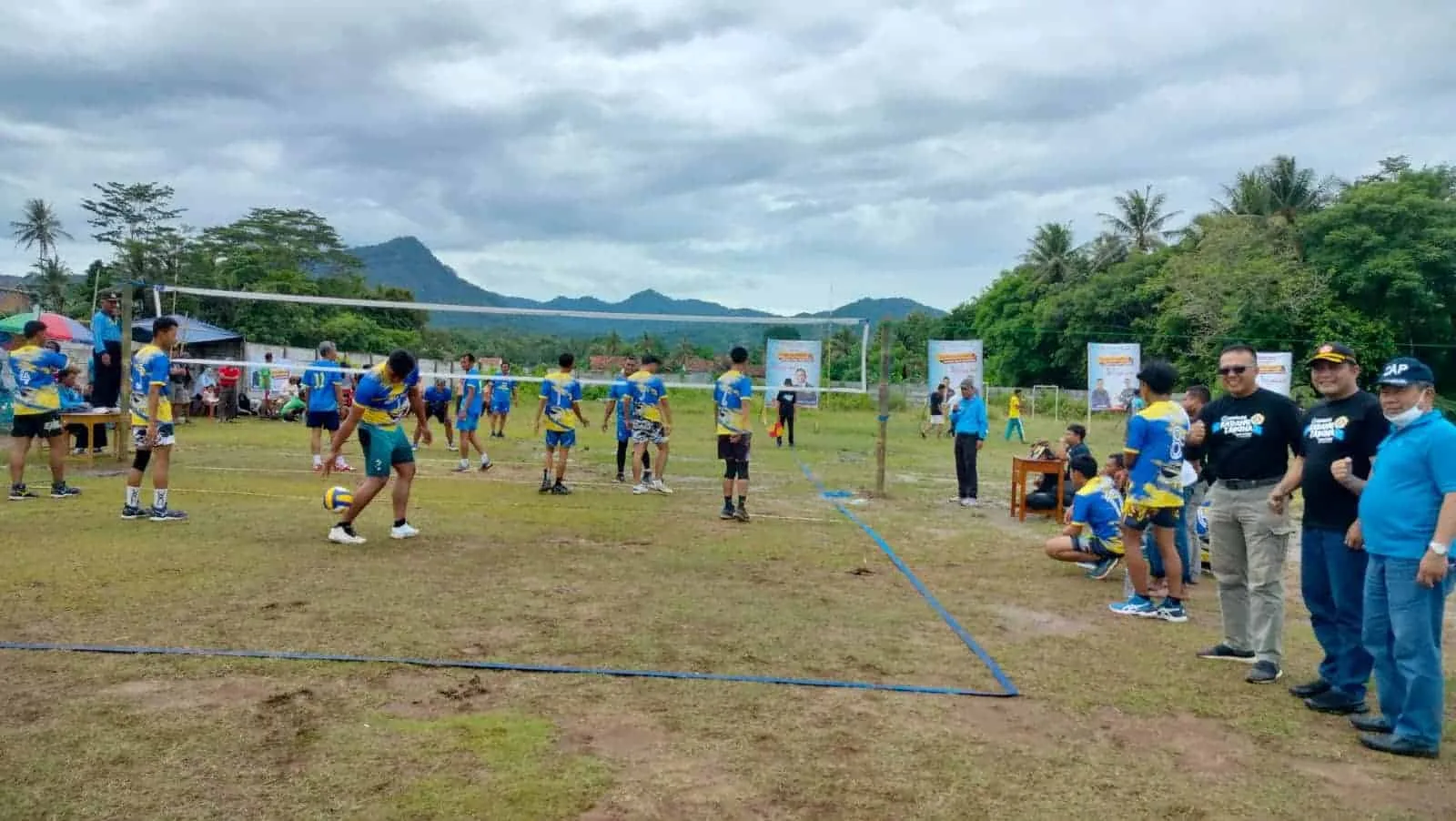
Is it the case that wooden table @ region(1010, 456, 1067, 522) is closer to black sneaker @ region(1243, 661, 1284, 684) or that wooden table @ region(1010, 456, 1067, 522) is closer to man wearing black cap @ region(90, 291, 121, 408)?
black sneaker @ region(1243, 661, 1284, 684)

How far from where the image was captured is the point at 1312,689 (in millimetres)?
4684

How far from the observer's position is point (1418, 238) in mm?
36344

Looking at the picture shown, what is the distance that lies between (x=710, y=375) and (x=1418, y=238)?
34.0m

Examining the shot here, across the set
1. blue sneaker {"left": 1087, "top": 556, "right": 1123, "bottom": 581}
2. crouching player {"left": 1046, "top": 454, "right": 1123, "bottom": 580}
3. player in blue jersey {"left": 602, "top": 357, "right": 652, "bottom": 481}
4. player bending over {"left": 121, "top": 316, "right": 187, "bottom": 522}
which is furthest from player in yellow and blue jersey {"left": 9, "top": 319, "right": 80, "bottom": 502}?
blue sneaker {"left": 1087, "top": 556, "right": 1123, "bottom": 581}

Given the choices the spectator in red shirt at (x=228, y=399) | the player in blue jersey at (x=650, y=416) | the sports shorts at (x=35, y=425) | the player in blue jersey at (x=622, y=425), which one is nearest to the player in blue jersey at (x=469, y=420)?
the player in blue jersey at (x=622, y=425)

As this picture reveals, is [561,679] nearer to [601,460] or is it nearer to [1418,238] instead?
[601,460]

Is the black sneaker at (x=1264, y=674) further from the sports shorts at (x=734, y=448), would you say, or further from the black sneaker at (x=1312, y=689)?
the sports shorts at (x=734, y=448)

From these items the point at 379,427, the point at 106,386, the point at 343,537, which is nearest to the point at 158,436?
the point at 343,537

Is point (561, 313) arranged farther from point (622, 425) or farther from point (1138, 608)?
point (1138, 608)

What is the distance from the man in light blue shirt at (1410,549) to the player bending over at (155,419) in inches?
329

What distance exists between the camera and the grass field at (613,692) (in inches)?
132

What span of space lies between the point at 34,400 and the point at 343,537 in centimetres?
397

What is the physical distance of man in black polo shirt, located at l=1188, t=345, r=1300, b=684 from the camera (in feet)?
16.4

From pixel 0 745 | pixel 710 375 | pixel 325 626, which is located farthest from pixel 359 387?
pixel 710 375
